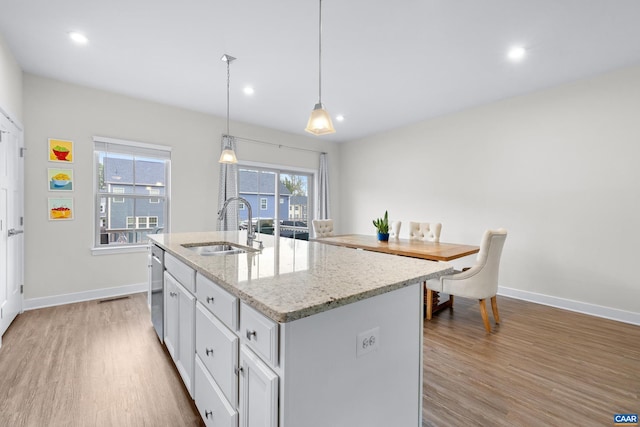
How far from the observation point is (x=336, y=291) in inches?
40.8

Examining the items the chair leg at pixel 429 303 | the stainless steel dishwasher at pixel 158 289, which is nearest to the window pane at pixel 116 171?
the stainless steel dishwasher at pixel 158 289

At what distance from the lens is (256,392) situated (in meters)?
1.01

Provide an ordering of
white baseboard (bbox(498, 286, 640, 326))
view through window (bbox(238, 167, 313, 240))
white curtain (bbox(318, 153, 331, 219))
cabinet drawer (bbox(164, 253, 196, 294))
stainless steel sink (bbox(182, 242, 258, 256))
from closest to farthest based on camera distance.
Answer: cabinet drawer (bbox(164, 253, 196, 294)), stainless steel sink (bbox(182, 242, 258, 256)), white baseboard (bbox(498, 286, 640, 326)), view through window (bbox(238, 167, 313, 240)), white curtain (bbox(318, 153, 331, 219))

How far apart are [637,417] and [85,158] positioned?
5.47 m

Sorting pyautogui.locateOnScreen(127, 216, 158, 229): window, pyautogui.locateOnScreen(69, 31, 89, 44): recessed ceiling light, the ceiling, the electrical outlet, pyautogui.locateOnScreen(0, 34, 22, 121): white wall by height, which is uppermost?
the ceiling

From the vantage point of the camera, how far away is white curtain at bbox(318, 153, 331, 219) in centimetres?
618

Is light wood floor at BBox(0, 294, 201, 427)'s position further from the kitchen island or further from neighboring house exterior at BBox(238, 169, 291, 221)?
neighboring house exterior at BBox(238, 169, 291, 221)

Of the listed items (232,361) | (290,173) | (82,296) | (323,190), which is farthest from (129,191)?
(232,361)

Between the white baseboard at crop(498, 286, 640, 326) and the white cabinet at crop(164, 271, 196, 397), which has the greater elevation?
the white cabinet at crop(164, 271, 196, 397)

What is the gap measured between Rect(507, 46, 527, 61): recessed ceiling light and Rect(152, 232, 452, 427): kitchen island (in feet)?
8.30

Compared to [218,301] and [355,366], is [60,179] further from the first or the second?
[355,366]

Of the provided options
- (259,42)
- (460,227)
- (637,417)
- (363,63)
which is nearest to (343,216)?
(460,227)

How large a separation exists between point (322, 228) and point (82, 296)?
135 inches

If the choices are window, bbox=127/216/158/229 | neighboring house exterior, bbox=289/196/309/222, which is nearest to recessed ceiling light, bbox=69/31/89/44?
window, bbox=127/216/158/229
